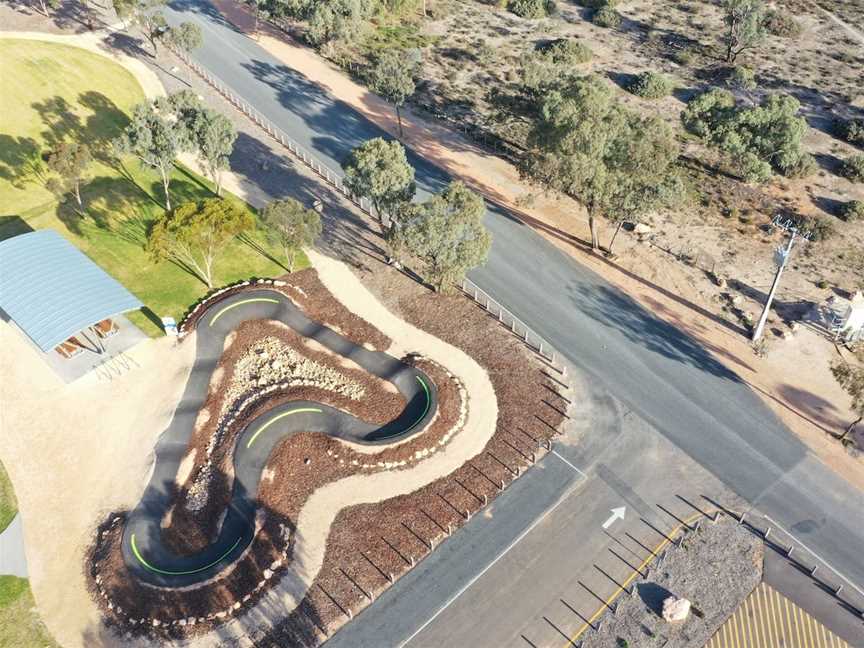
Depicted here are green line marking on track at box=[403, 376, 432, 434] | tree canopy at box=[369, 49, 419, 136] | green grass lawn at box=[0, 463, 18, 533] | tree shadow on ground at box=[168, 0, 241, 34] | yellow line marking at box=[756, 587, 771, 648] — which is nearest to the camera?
yellow line marking at box=[756, 587, 771, 648]

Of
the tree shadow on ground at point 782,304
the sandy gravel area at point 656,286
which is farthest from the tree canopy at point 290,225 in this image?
the tree shadow on ground at point 782,304

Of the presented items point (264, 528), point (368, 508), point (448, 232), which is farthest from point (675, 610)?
point (448, 232)

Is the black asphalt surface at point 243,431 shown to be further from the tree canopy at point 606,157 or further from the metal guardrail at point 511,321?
the tree canopy at point 606,157

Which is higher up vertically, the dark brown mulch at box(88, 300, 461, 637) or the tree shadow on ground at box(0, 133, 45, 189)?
the tree shadow on ground at box(0, 133, 45, 189)

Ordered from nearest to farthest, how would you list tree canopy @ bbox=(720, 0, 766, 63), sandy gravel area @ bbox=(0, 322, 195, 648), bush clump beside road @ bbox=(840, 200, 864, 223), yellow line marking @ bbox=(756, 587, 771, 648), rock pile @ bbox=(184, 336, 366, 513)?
1. yellow line marking @ bbox=(756, 587, 771, 648)
2. sandy gravel area @ bbox=(0, 322, 195, 648)
3. rock pile @ bbox=(184, 336, 366, 513)
4. bush clump beside road @ bbox=(840, 200, 864, 223)
5. tree canopy @ bbox=(720, 0, 766, 63)

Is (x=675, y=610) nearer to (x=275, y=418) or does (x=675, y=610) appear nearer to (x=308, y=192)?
(x=275, y=418)

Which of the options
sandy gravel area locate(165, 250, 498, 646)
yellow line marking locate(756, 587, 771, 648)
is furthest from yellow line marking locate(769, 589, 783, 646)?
sandy gravel area locate(165, 250, 498, 646)

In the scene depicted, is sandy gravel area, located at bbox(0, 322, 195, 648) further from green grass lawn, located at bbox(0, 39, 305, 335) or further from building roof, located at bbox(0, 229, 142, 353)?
green grass lawn, located at bbox(0, 39, 305, 335)

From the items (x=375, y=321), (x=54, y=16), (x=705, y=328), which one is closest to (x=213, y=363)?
(x=375, y=321)
